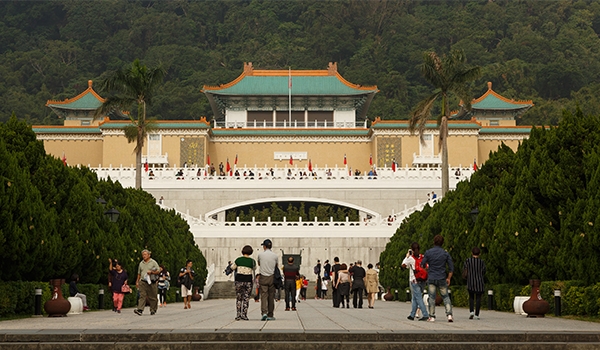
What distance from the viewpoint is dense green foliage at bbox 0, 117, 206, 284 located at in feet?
64.1

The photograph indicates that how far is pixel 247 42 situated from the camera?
11019 centimetres

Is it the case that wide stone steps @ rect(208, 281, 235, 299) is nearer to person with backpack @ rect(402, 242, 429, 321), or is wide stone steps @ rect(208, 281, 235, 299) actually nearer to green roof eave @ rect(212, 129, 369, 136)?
person with backpack @ rect(402, 242, 429, 321)

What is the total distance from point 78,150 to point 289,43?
152ft

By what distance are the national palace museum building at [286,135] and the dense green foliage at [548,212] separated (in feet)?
127

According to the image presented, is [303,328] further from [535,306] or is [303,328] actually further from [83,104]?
[83,104]

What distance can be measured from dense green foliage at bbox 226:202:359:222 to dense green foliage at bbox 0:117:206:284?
22.6 meters

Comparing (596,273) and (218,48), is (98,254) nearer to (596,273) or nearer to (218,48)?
(596,273)

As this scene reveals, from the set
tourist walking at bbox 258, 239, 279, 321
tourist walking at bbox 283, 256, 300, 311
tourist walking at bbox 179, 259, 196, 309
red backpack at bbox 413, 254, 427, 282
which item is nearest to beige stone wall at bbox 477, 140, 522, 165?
tourist walking at bbox 179, 259, 196, 309

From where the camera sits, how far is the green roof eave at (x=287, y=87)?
229ft

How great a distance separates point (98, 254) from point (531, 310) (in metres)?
11.4

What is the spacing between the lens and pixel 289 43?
108250mm

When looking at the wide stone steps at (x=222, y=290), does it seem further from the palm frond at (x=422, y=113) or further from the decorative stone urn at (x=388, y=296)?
the palm frond at (x=422, y=113)

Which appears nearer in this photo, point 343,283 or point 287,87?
point 343,283

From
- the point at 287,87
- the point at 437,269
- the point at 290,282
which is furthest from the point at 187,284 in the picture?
the point at 287,87
